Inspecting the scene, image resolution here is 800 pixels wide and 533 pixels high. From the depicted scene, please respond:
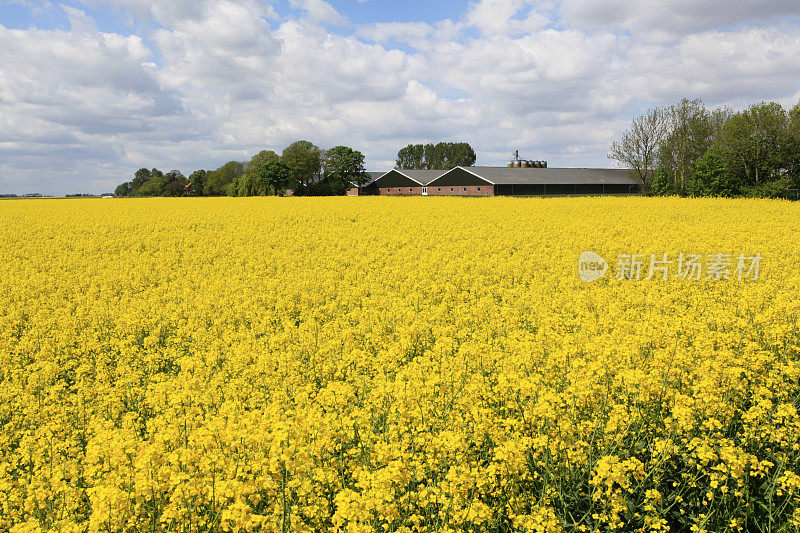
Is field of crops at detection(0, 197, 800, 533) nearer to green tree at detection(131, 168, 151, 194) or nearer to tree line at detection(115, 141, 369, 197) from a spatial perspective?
tree line at detection(115, 141, 369, 197)

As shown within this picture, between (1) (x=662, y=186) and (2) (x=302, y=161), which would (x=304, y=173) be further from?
(1) (x=662, y=186)

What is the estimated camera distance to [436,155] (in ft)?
485

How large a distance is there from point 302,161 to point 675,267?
78766mm

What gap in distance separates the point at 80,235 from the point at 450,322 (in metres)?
21.6

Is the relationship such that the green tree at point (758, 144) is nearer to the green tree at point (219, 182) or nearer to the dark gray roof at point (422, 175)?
the dark gray roof at point (422, 175)

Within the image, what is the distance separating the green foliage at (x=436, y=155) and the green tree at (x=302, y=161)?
61.4 m

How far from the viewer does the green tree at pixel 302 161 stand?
84.2 meters

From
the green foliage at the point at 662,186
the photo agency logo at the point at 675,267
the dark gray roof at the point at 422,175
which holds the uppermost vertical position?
the dark gray roof at the point at 422,175

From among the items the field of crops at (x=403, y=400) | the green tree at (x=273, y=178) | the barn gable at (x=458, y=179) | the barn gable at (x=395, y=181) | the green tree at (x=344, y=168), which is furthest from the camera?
the green tree at (x=344, y=168)

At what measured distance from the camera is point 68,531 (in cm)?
327

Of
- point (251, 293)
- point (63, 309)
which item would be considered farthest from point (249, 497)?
point (63, 309)

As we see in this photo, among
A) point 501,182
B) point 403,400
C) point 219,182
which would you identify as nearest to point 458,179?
point 501,182

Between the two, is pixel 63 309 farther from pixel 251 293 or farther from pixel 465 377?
pixel 465 377

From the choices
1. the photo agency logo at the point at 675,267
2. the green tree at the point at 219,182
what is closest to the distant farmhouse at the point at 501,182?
the green tree at the point at 219,182
